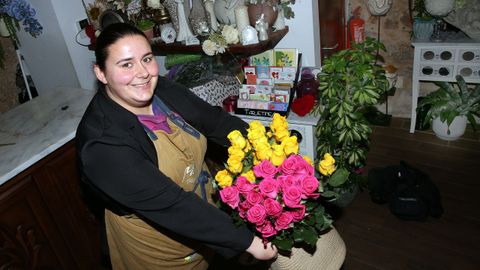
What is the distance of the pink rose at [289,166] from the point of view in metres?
1.02

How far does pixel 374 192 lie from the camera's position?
2523 millimetres

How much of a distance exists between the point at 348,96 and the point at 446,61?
1.37 m

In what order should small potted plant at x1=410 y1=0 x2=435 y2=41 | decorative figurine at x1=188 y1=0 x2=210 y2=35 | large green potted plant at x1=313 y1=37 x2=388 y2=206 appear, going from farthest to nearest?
1. small potted plant at x1=410 y1=0 x2=435 y2=41
2. decorative figurine at x1=188 y1=0 x2=210 y2=35
3. large green potted plant at x1=313 y1=37 x2=388 y2=206

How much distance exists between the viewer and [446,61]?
2.83 meters

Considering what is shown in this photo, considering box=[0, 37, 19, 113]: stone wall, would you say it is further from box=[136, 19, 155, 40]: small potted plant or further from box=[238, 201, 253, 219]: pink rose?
box=[238, 201, 253, 219]: pink rose

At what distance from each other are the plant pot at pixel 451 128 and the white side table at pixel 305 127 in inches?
56.3

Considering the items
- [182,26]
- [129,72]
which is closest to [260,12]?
[182,26]

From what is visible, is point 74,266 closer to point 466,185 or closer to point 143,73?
point 143,73

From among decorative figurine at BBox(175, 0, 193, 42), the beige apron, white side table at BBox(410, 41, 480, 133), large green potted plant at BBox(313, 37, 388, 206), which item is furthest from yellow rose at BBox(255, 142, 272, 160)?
white side table at BBox(410, 41, 480, 133)

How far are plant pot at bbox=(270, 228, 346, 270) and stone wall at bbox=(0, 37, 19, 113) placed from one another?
2.46m

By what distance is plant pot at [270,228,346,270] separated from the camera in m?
1.15

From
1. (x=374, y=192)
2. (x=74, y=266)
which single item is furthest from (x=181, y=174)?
(x=374, y=192)

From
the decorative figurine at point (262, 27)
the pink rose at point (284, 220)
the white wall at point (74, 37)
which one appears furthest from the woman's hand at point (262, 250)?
the white wall at point (74, 37)

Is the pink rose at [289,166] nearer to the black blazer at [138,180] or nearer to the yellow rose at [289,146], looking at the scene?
the yellow rose at [289,146]
